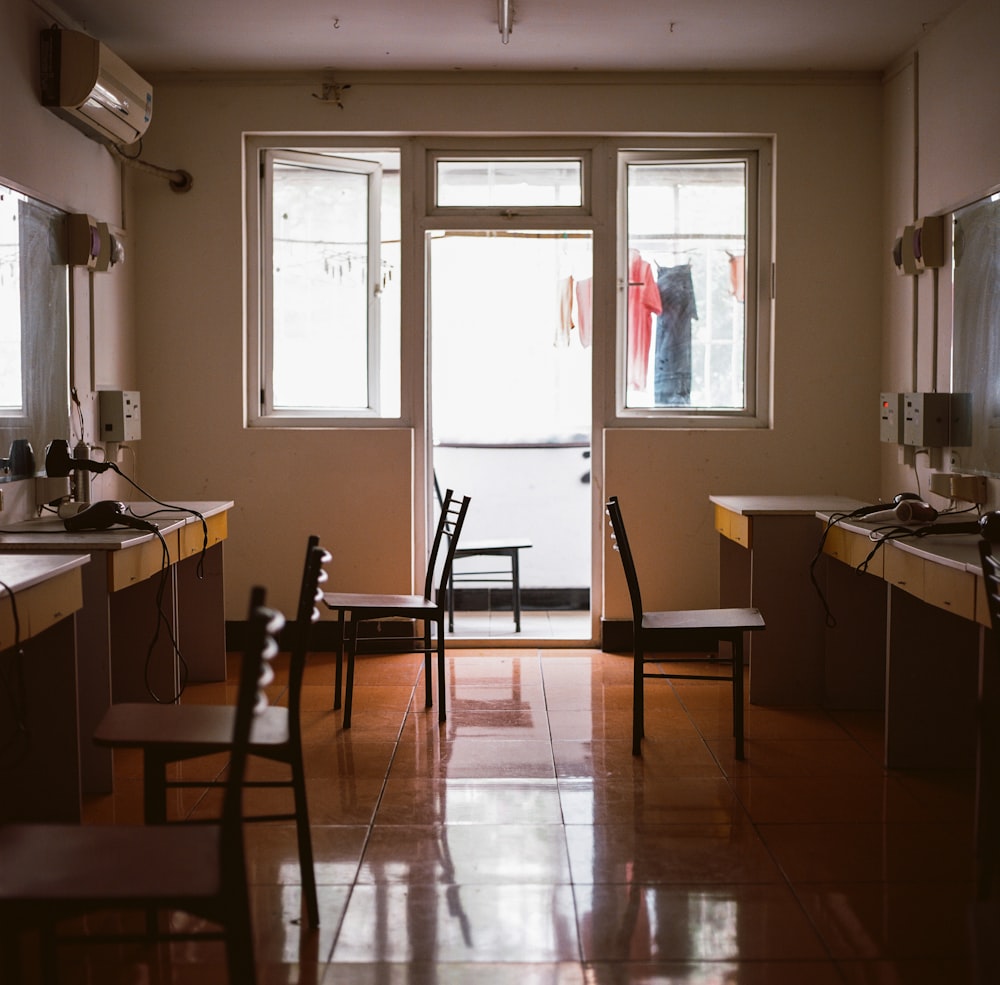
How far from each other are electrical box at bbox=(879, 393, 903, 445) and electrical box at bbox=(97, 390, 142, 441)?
130 inches

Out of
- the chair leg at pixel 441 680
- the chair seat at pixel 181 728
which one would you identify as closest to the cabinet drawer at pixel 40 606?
the chair seat at pixel 181 728

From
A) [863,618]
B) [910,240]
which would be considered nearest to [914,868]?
[863,618]

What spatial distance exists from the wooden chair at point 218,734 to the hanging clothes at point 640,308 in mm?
3271

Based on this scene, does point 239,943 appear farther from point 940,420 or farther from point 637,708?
point 940,420

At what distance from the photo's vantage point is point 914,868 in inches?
118

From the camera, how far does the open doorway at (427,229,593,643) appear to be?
7191mm

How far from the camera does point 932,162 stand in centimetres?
486

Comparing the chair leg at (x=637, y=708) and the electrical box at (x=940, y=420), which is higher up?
the electrical box at (x=940, y=420)

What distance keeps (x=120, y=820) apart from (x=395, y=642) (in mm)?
2439

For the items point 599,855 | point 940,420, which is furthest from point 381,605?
point 940,420

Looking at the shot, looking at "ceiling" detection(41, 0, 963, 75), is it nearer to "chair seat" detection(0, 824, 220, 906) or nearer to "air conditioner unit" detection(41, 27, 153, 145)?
"air conditioner unit" detection(41, 27, 153, 145)

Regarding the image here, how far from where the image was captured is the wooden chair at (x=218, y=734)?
2.52 m

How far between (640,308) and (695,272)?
1.04 feet

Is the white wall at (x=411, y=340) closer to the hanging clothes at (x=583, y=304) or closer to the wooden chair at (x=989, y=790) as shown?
the hanging clothes at (x=583, y=304)
